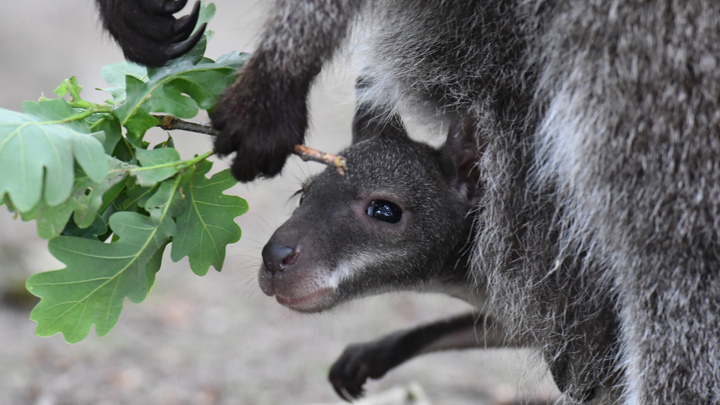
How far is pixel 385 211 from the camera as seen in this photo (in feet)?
9.66

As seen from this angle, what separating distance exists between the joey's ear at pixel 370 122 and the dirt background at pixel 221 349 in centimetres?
12

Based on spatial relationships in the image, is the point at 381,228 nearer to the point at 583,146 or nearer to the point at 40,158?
the point at 583,146

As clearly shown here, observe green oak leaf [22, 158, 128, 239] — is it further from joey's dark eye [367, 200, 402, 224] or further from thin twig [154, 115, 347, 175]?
joey's dark eye [367, 200, 402, 224]

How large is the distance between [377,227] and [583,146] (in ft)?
2.80

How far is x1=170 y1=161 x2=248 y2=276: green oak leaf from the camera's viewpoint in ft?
8.73

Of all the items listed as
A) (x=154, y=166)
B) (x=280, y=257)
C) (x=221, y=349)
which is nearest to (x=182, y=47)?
(x=154, y=166)

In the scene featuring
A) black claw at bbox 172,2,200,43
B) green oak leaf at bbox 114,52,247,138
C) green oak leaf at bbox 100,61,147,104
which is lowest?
green oak leaf at bbox 100,61,147,104

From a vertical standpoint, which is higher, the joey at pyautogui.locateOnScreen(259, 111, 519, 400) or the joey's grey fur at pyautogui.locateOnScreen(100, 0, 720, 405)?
the joey's grey fur at pyautogui.locateOnScreen(100, 0, 720, 405)

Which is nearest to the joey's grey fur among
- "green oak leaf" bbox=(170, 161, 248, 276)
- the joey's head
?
the joey's head

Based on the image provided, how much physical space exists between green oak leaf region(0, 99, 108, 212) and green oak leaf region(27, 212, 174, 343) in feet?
0.95

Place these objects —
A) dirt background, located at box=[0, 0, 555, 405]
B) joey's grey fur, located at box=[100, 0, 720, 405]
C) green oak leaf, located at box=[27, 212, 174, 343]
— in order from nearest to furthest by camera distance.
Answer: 1. joey's grey fur, located at box=[100, 0, 720, 405]
2. green oak leaf, located at box=[27, 212, 174, 343]
3. dirt background, located at box=[0, 0, 555, 405]

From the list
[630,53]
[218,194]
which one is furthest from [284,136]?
[630,53]

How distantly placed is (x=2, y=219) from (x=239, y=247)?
5.45ft

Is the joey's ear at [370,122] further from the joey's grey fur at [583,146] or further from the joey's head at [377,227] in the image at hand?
the joey's grey fur at [583,146]
